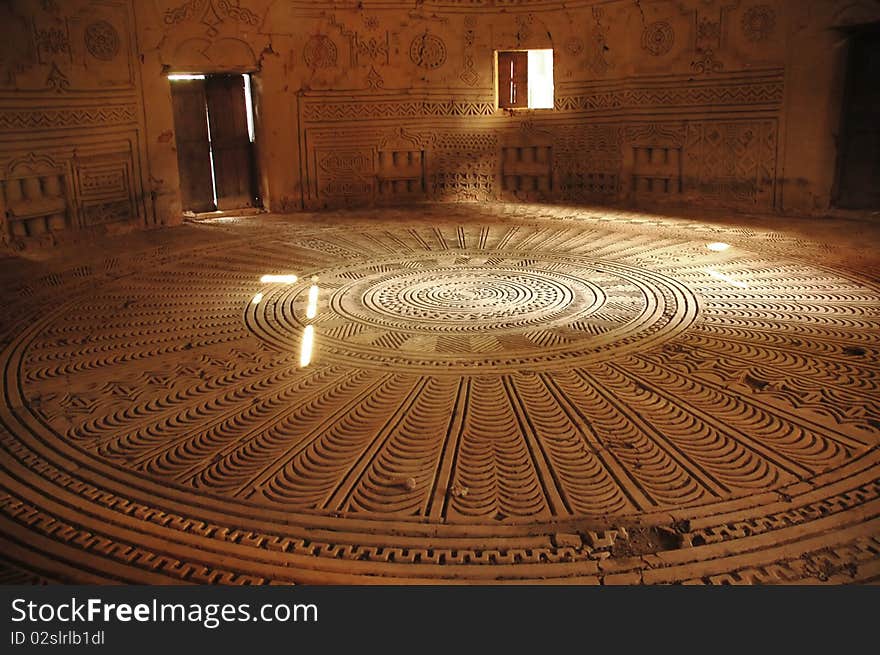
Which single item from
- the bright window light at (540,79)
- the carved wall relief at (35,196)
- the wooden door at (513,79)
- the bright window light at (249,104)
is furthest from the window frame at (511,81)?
the carved wall relief at (35,196)

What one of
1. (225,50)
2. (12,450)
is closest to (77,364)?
(12,450)

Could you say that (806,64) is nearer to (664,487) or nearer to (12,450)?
(664,487)

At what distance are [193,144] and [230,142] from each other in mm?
497

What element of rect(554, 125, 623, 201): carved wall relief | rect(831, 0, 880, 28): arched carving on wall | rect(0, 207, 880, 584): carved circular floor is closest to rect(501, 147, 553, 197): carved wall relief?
rect(554, 125, 623, 201): carved wall relief

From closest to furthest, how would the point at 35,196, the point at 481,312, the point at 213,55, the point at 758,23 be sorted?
the point at 481,312 < the point at 35,196 < the point at 758,23 < the point at 213,55

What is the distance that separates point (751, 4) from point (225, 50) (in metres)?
6.43

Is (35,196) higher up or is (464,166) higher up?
(464,166)

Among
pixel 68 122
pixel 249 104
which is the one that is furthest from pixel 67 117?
pixel 249 104

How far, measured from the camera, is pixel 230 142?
10141mm

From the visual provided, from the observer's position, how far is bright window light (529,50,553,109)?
1193 centimetres

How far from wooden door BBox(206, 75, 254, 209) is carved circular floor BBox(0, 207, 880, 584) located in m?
3.92

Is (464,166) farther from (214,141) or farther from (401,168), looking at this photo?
(214,141)

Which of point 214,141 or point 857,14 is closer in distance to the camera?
point 857,14

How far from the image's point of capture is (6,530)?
9.15 ft
